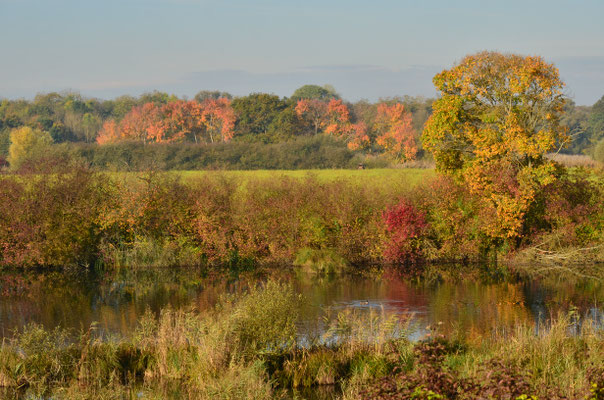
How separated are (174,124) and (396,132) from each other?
23.4 metres

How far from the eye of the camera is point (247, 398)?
34.0 feet

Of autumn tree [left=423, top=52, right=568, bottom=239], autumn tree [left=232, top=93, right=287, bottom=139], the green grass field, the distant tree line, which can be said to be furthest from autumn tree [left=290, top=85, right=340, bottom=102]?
autumn tree [left=423, top=52, right=568, bottom=239]

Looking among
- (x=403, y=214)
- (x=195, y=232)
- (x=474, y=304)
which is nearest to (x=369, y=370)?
(x=474, y=304)

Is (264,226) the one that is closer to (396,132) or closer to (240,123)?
(240,123)

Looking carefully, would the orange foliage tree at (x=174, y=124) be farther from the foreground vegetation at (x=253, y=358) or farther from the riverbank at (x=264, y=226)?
the foreground vegetation at (x=253, y=358)

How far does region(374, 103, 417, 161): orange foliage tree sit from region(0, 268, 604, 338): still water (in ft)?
131

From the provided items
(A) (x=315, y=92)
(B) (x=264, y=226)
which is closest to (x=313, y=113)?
(A) (x=315, y=92)

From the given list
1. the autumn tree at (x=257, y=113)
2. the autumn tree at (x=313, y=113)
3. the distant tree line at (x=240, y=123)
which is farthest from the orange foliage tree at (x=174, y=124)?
the autumn tree at (x=313, y=113)

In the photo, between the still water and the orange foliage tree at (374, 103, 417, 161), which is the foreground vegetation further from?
the orange foliage tree at (374, 103, 417, 161)

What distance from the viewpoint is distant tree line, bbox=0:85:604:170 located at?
68938 millimetres

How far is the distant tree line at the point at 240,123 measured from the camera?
68.9 metres

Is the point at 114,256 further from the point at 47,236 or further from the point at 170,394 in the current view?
the point at 170,394

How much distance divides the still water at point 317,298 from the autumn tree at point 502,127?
13.9 feet

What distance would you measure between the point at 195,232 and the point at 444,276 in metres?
10.2
